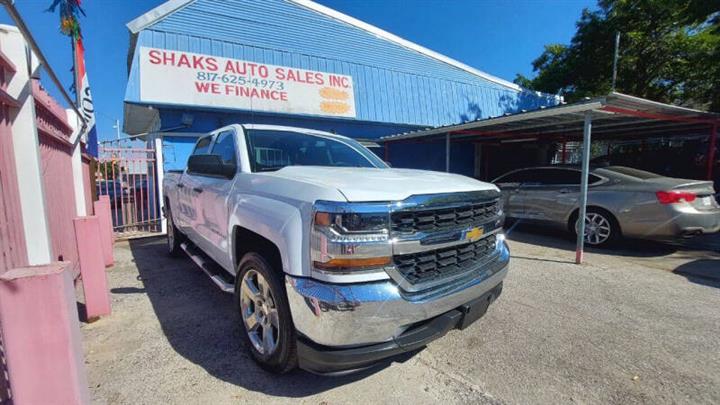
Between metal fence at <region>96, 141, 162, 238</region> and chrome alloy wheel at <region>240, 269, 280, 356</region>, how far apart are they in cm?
685

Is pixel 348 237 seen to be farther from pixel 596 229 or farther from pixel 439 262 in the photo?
pixel 596 229

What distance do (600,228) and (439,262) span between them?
5.44 m

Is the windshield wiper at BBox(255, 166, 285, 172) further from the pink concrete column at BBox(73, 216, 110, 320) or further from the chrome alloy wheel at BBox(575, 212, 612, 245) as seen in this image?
the chrome alloy wheel at BBox(575, 212, 612, 245)

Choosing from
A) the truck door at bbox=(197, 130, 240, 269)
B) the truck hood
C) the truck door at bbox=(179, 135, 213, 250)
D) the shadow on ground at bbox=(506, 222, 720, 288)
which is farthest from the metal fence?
the shadow on ground at bbox=(506, 222, 720, 288)

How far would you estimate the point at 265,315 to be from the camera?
2395 millimetres

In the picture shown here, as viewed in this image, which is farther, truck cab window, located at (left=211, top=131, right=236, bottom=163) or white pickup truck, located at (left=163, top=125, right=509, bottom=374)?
truck cab window, located at (left=211, top=131, right=236, bottom=163)

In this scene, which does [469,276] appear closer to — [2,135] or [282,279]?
[282,279]

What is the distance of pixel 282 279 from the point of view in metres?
2.14

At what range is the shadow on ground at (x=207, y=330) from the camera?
2355 mm

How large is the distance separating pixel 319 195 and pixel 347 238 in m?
0.31

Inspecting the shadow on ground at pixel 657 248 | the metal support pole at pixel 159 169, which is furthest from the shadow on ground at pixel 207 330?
the shadow on ground at pixel 657 248

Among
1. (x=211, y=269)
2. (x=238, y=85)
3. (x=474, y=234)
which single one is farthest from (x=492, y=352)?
(x=238, y=85)

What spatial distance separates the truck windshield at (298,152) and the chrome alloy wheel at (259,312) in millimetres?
964

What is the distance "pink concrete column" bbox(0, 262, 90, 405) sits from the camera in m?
1.42
